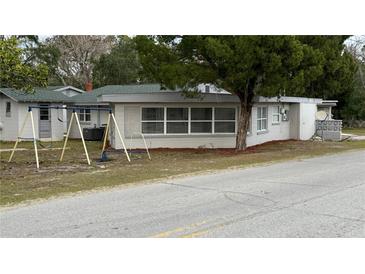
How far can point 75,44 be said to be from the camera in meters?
45.2

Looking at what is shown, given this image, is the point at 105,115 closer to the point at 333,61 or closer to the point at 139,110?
the point at 139,110

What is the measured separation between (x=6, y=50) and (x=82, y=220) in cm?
977

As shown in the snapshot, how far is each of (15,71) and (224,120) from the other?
10.8 m

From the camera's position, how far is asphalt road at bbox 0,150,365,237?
613 cm

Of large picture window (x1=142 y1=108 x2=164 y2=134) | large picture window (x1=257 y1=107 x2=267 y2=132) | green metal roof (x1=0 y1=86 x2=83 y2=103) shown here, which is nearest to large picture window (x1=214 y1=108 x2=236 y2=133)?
large picture window (x1=257 y1=107 x2=267 y2=132)

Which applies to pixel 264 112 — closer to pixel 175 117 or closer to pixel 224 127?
pixel 224 127

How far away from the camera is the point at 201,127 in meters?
21.9

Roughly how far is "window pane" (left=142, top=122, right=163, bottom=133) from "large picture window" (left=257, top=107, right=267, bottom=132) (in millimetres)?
6054

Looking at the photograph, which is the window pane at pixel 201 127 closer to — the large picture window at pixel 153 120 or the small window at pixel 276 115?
the large picture window at pixel 153 120

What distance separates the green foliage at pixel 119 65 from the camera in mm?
A: 40094

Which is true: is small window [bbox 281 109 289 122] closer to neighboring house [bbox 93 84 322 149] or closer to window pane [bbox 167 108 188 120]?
neighboring house [bbox 93 84 322 149]

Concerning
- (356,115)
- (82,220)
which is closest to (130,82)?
(356,115)

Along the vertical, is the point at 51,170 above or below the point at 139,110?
below

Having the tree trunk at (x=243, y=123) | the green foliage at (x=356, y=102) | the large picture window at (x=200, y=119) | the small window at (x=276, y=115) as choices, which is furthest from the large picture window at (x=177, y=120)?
the green foliage at (x=356, y=102)
